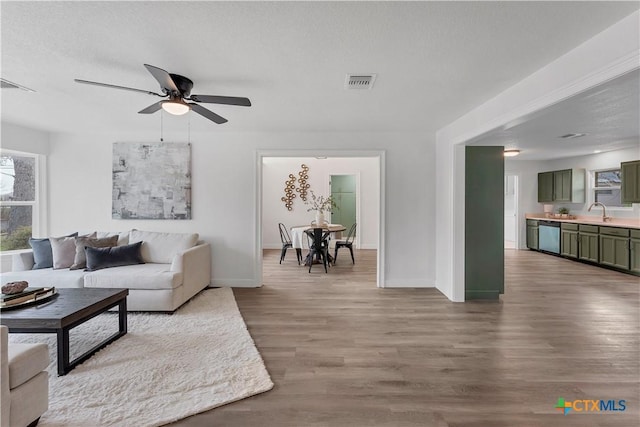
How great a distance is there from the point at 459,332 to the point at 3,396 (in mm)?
3430

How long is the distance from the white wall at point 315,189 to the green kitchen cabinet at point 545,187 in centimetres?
428

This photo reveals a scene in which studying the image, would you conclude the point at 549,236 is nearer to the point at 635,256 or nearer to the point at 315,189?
the point at 635,256

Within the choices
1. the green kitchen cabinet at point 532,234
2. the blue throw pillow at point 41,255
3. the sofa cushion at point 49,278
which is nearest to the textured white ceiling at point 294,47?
the blue throw pillow at point 41,255

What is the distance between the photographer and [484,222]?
405cm

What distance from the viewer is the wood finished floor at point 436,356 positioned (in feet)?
6.15

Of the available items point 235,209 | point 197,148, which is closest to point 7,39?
point 197,148

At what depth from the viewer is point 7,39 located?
200cm

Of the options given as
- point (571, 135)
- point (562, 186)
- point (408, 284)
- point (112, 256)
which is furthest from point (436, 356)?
point (562, 186)

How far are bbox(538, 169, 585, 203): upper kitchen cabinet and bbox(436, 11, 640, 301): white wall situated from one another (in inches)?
186

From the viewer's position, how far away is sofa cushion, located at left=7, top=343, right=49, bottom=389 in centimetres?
157

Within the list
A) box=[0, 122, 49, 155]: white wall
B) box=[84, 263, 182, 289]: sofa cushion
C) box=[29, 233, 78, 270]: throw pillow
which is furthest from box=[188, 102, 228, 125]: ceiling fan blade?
box=[0, 122, 49, 155]: white wall

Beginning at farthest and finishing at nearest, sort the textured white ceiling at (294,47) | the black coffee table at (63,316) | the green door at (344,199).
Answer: the green door at (344,199)
the black coffee table at (63,316)
the textured white ceiling at (294,47)

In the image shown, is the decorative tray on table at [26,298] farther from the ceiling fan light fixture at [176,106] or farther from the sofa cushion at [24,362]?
the ceiling fan light fixture at [176,106]

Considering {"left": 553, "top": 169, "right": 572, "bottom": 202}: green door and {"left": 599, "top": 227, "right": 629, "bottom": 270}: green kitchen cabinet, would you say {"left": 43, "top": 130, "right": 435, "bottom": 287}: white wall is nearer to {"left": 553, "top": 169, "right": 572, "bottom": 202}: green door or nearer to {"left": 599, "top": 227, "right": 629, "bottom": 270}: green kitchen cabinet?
{"left": 599, "top": 227, "right": 629, "bottom": 270}: green kitchen cabinet
